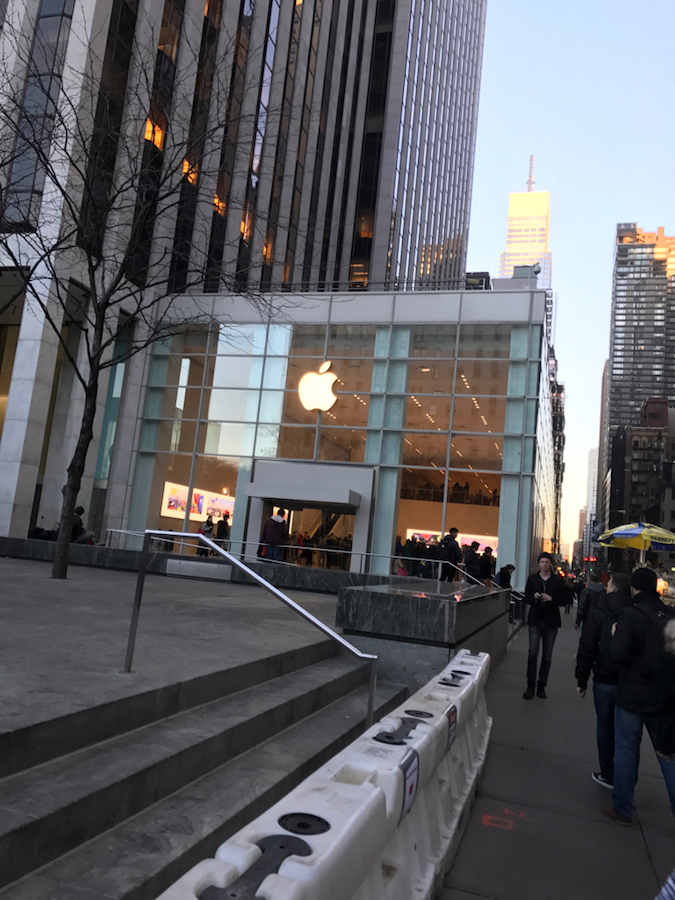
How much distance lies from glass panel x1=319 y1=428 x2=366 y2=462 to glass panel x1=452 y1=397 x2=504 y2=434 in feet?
11.6

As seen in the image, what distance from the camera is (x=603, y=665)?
20.4 feet

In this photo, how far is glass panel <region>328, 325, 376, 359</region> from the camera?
25.3 meters

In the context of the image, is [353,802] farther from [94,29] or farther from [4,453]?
[94,29]

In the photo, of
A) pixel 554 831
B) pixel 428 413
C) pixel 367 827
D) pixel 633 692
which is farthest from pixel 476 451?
pixel 367 827

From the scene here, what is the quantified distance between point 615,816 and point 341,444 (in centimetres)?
2007

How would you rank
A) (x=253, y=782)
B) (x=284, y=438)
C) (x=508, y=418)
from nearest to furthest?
1. (x=253, y=782)
2. (x=508, y=418)
3. (x=284, y=438)

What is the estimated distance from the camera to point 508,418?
23.6 m

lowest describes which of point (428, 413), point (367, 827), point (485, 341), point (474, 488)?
point (367, 827)

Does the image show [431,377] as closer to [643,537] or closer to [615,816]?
[643,537]

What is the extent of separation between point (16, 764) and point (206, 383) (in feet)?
78.6

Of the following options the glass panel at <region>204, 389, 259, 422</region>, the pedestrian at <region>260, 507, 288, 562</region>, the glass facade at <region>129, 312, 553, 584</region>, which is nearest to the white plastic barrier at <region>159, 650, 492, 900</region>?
the pedestrian at <region>260, 507, 288, 562</region>

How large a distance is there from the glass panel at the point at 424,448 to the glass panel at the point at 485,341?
328cm

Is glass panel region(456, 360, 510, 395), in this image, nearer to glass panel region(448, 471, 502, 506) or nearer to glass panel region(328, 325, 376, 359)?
glass panel region(448, 471, 502, 506)

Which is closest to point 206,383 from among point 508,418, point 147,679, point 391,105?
point 508,418
